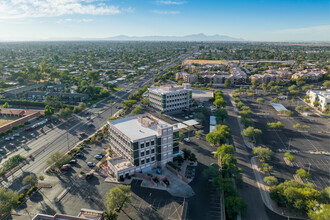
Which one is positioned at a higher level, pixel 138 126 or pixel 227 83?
pixel 138 126

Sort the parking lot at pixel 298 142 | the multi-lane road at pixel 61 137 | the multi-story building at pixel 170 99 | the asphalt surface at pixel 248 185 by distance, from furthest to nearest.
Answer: the multi-story building at pixel 170 99
the parking lot at pixel 298 142
the multi-lane road at pixel 61 137
the asphalt surface at pixel 248 185

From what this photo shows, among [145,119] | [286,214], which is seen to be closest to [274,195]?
[286,214]

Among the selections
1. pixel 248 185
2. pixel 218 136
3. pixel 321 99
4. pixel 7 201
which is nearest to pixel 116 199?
A: pixel 7 201

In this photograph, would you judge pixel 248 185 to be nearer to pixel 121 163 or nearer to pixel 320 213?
pixel 320 213

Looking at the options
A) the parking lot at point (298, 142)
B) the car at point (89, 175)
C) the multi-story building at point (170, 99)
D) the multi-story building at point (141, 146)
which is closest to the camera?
the multi-story building at point (141, 146)

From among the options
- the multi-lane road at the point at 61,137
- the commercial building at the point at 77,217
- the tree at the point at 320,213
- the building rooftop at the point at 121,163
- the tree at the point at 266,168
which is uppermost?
the commercial building at the point at 77,217

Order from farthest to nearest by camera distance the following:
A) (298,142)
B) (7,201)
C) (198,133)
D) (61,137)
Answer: (61,137), (198,133), (298,142), (7,201)

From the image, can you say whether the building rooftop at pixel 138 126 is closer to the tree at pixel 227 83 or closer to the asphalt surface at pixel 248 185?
the asphalt surface at pixel 248 185

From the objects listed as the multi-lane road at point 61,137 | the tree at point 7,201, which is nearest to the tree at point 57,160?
the multi-lane road at point 61,137

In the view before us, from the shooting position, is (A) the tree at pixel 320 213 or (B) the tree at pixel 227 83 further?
(B) the tree at pixel 227 83
